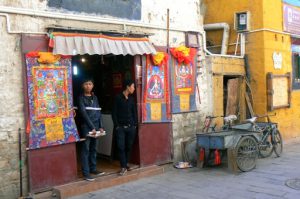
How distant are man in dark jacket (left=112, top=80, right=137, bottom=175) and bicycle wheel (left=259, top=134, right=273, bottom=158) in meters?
3.38

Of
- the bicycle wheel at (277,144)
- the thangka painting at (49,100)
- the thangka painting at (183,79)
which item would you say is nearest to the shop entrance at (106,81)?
the thangka painting at (183,79)

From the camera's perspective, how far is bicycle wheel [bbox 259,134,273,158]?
9280 mm

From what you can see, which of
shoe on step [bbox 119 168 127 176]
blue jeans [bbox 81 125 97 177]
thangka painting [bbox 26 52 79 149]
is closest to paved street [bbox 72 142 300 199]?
shoe on step [bbox 119 168 127 176]

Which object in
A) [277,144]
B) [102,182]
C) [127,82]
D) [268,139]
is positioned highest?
[127,82]

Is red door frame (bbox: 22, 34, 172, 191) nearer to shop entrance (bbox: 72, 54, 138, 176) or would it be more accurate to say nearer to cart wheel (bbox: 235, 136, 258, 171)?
shop entrance (bbox: 72, 54, 138, 176)

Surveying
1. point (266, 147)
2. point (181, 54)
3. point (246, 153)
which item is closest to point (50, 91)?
point (181, 54)

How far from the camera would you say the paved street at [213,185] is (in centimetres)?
678

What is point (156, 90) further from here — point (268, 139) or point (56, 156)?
point (268, 139)

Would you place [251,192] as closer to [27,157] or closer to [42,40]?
[27,157]

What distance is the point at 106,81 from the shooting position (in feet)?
30.8

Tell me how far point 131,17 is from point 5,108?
3.43m

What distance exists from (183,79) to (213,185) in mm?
2928

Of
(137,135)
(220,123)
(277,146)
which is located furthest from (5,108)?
(277,146)

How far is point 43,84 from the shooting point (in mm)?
6668
